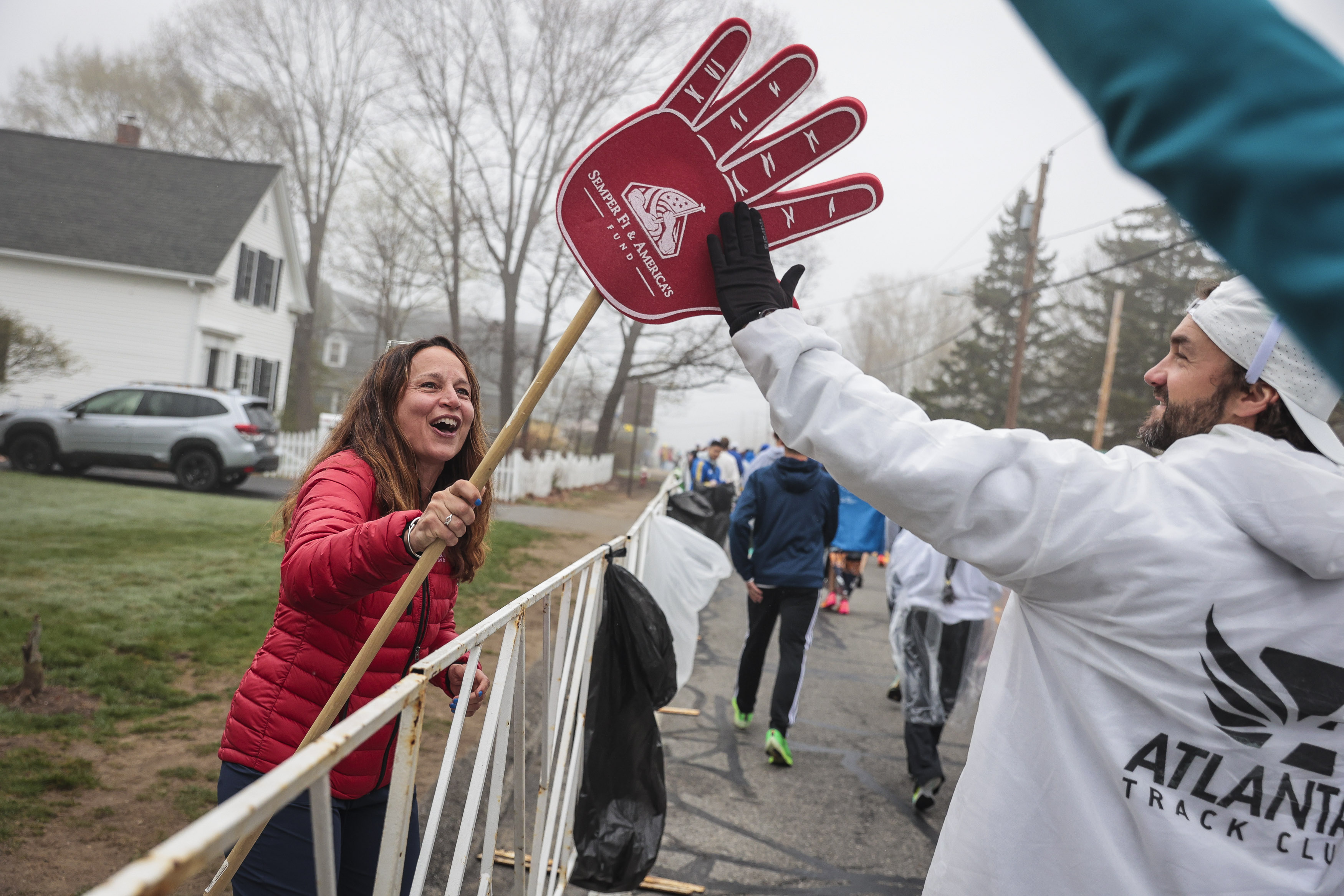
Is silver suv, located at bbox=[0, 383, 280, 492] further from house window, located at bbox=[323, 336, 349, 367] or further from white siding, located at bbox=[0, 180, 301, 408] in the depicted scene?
house window, located at bbox=[323, 336, 349, 367]

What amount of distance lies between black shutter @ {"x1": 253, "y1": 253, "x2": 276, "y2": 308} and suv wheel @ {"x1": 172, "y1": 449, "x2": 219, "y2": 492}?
10602mm

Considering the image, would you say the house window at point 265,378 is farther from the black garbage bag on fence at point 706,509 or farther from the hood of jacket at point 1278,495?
the hood of jacket at point 1278,495

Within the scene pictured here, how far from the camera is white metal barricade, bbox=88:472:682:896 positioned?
36.5 inches

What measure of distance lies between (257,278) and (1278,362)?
26.5 m

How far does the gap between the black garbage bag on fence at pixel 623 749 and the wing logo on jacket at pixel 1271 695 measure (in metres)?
2.26

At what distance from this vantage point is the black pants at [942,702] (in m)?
4.99

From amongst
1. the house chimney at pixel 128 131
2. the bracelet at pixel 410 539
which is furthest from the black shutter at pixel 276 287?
the bracelet at pixel 410 539

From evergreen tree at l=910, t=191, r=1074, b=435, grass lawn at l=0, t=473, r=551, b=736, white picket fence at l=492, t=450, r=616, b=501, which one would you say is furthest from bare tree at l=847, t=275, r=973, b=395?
grass lawn at l=0, t=473, r=551, b=736

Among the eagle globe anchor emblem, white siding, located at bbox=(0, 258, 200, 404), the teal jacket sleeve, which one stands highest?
white siding, located at bbox=(0, 258, 200, 404)

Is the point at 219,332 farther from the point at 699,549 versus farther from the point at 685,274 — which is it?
the point at 685,274

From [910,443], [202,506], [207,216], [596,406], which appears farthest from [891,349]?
[910,443]

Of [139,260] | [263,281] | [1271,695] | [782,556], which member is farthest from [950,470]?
[263,281]

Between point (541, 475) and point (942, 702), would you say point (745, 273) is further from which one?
point (541, 475)

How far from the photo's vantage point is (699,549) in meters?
5.50
